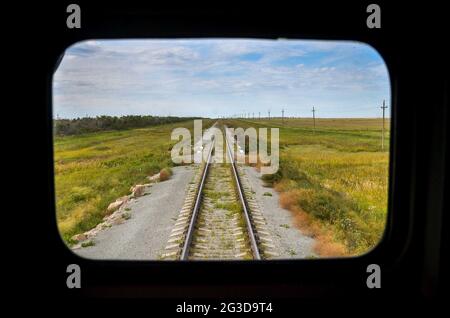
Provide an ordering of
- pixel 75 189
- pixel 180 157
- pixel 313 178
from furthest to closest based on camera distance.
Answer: pixel 180 157
pixel 313 178
pixel 75 189

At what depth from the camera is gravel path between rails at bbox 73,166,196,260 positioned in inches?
194

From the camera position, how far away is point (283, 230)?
5.89 metres

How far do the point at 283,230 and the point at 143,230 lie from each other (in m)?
2.00

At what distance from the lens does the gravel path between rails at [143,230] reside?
494cm

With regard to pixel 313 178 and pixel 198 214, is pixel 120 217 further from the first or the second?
pixel 313 178

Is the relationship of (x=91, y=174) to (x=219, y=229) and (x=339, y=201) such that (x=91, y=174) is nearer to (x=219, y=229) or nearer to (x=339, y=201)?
(x=219, y=229)

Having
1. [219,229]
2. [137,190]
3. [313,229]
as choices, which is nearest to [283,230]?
[313,229]

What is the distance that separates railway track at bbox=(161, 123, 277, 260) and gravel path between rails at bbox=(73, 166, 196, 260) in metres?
0.17

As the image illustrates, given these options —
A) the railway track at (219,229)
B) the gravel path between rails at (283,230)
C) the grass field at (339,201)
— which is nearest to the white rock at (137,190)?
the railway track at (219,229)

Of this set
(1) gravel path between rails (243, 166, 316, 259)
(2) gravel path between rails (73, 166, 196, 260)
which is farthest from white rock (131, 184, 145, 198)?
(1) gravel path between rails (243, 166, 316, 259)

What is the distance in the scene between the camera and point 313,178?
10281 millimetres
